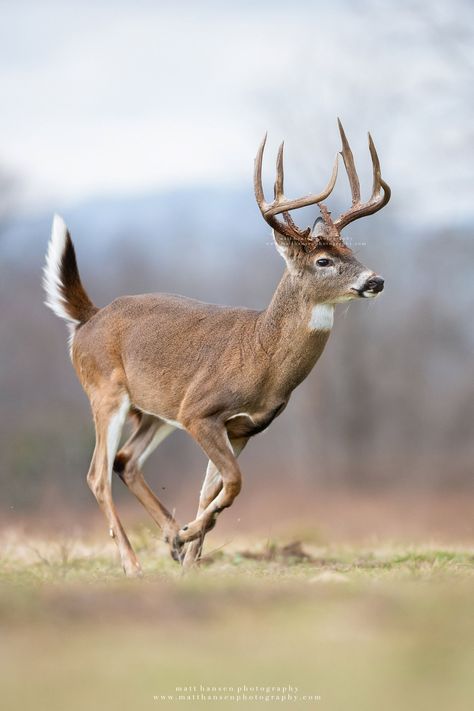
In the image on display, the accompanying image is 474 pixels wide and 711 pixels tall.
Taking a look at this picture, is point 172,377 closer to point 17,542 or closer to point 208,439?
point 208,439

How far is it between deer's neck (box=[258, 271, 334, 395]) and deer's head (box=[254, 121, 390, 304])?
78mm

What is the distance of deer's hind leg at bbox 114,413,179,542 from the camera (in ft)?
32.1

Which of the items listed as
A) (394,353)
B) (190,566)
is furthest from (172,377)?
(394,353)

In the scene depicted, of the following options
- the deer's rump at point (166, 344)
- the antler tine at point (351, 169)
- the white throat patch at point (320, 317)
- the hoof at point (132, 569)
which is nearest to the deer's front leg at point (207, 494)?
the hoof at point (132, 569)

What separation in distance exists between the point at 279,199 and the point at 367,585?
2.90 metres

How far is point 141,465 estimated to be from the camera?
10148 millimetres

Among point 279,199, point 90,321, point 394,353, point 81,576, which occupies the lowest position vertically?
point 394,353

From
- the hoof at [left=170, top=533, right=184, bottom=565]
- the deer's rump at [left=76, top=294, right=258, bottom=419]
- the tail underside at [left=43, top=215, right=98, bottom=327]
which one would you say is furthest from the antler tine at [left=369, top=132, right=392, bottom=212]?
the hoof at [left=170, top=533, right=184, bottom=565]

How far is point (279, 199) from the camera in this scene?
9125mm

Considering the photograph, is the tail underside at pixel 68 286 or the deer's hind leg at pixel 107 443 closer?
the deer's hind leg at pixel 107 443

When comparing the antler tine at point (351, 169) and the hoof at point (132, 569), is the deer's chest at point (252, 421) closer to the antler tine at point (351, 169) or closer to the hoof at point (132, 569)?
the hoof at point (132, 569)

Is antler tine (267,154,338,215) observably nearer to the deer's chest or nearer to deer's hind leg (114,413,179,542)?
the deer's chest

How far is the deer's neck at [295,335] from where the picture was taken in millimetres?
9102

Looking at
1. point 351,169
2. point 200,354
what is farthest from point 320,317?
point 351,169
